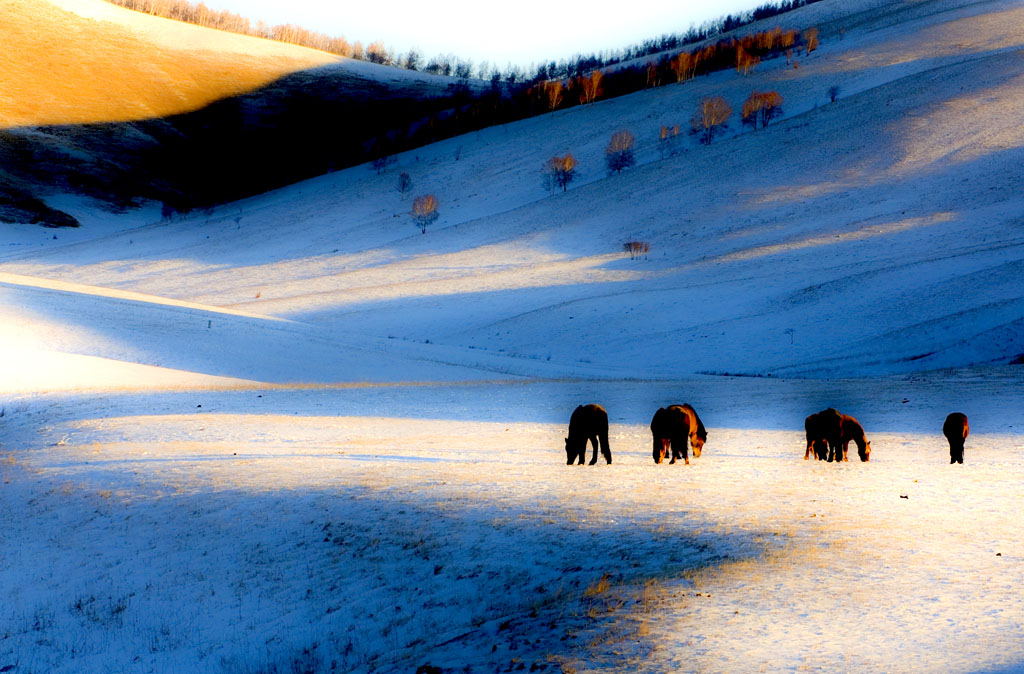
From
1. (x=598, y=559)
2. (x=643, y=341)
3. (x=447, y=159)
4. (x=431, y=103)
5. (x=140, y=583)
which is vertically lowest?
(x=140, y=583)

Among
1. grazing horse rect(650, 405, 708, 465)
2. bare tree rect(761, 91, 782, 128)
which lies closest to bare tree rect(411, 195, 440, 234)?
bare tree rect(761, 91, 782, 128)

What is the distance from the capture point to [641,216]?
76.2 meters

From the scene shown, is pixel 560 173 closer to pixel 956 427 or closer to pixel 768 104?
pixel 768 104

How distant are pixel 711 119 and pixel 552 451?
91217mm

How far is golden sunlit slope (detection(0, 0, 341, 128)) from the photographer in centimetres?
14188

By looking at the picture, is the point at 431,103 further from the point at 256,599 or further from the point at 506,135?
the point at 256,599

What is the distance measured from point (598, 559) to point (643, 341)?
3518cm

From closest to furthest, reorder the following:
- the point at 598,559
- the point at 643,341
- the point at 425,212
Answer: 1. the point at 598,559
2. the point at 643,341
3. the point at 425,212

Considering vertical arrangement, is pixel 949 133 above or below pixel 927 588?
above

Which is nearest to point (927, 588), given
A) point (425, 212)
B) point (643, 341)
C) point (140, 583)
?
point (140, 583)

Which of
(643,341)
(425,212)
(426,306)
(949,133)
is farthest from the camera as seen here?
(425,212)

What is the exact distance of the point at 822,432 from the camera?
15273mm

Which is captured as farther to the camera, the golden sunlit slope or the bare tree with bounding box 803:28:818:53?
the golden sunlit slope

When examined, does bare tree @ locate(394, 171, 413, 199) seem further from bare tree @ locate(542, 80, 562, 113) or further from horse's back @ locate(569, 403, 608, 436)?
Result: horse's back @ locate(569, 403, 608, 436)
